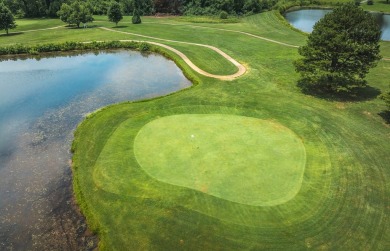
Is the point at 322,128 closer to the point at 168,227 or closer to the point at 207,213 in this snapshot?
the point at 207,213

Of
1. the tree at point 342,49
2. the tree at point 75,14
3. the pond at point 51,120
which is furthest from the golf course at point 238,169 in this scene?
the tree at point 75,14

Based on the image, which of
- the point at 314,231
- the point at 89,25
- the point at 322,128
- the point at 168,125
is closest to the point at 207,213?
the point at 314,231

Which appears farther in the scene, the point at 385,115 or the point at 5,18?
the point at 5,18

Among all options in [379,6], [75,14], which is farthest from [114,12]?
[379,6]

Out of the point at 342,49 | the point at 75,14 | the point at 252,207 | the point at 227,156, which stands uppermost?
the point at 75,14

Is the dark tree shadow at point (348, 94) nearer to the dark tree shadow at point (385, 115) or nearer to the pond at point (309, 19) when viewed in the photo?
the dark tree shadow at point (385, 115)

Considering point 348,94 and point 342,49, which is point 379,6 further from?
point 342,49

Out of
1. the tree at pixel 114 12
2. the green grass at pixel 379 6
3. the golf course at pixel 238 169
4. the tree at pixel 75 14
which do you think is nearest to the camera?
the golf course at pixel 238 169
